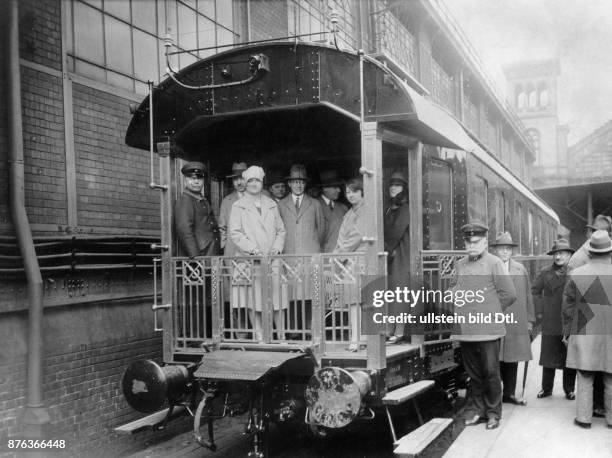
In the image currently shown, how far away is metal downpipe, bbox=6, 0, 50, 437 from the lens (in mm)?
5727

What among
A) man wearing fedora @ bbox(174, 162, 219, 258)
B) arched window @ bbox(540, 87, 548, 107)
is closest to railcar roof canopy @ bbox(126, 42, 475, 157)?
man wearing fedora @ bbox(174, 162, 219, 258)

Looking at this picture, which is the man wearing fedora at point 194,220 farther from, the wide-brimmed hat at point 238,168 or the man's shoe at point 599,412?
the man's shoe at point 599,412

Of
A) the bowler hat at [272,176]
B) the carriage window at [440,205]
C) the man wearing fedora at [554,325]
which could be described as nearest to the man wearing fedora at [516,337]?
the man wearing fedora at [554,325]

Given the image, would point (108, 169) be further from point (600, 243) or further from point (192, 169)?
point (600, 243)

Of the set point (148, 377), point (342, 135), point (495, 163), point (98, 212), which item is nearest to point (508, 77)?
point (495, 163)

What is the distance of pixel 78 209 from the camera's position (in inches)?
268

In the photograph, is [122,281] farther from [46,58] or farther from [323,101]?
[323,101]

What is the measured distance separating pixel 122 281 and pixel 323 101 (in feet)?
11.4

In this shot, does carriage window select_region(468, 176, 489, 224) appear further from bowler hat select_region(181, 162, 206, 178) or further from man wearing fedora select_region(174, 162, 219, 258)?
bowler hat select_region(181, 162, 206, 178)

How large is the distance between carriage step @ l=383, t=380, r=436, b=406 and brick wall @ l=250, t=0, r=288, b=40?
6.75 metres

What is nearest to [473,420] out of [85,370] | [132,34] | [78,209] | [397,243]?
[397,243]

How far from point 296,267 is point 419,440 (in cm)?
168

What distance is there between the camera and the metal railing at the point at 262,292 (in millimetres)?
5031

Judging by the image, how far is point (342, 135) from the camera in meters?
6.90
